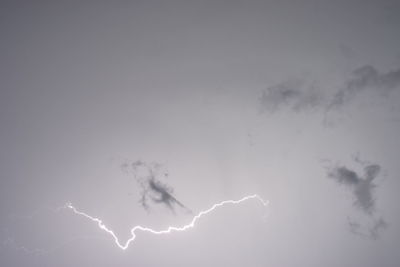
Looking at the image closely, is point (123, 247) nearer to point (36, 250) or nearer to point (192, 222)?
point (192, 222)

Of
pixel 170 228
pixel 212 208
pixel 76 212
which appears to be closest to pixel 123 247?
pixel 170 228

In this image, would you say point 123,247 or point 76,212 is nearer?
point 123,247

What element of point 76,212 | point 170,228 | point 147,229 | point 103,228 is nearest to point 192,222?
point 170,228

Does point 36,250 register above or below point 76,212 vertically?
below

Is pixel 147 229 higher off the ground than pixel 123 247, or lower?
higher

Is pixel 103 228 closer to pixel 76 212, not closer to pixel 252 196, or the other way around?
pixel 76 212

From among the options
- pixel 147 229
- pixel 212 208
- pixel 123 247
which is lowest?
pixel 123 247

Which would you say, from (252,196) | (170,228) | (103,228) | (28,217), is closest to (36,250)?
(28,217)

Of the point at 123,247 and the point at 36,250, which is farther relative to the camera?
the point at 36,250
